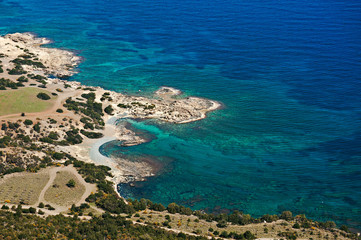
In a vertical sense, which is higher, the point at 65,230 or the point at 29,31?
the point at 29,31

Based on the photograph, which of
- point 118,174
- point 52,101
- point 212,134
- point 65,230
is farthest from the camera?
point 52,101

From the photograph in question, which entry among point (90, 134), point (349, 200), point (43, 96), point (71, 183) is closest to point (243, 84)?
point (90, 134)

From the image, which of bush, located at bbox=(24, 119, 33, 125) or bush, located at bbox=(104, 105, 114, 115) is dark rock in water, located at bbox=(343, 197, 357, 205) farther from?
bush, located at bbox=(24, 119, 33, 125)

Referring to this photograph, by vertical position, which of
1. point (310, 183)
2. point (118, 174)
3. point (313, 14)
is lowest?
point (118, 174)

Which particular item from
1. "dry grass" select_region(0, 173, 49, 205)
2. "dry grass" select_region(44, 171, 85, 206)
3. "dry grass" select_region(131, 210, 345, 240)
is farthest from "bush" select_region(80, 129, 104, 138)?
"dry grass" select_region(131, 210, 345, 240)

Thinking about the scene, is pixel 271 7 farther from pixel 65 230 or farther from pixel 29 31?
pixel 65 230

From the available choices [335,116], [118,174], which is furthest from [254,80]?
[118,174]
